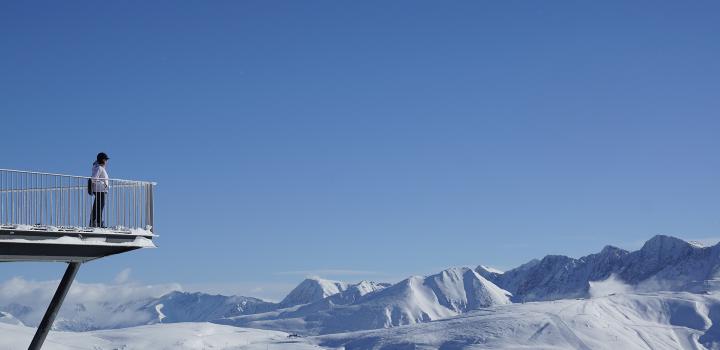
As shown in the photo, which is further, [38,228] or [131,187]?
[131,187]

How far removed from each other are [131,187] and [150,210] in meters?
1.16

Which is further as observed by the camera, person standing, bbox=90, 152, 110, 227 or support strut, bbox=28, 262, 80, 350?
support strut, bbox=28, 262, 80, 350

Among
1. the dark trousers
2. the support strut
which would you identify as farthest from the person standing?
the support strut

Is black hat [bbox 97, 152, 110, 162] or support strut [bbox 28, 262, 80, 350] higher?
black hat [bbox 97, 152, 110, 162]

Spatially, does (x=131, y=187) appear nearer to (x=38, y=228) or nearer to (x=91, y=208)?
(x=91, y=208)

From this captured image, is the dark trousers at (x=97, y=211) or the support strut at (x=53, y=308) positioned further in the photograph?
the support strut at (x=53, y=308)

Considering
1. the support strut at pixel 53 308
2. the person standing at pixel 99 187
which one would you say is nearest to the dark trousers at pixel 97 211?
the person standing at pixel 99 187

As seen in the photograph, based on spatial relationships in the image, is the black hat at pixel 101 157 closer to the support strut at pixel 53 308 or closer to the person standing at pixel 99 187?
the person standing at pixel 99 187

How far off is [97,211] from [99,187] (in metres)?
0.93

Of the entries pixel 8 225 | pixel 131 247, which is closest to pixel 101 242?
pixel 131 247

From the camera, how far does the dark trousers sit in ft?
124

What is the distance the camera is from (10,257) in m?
35.1

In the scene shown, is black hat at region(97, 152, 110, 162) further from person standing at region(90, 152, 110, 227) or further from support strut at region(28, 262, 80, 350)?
support strut at region(28, 262, 80, 350)

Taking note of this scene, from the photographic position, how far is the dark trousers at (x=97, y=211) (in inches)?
1483
